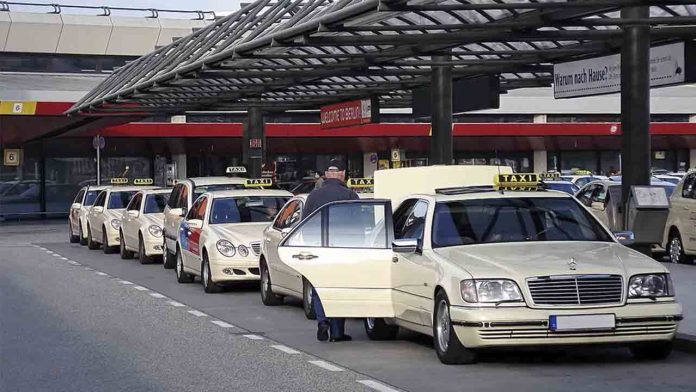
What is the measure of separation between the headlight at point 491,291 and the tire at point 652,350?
125 centimetres

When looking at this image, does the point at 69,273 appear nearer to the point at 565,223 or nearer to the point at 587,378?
the point at 565,223

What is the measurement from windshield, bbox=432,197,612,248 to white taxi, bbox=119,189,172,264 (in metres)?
15.2

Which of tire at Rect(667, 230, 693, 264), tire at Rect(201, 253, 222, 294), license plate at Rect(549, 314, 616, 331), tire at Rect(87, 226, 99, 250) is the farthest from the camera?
tire at Rect(87, 226, 99, 250)

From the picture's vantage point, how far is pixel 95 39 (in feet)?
208

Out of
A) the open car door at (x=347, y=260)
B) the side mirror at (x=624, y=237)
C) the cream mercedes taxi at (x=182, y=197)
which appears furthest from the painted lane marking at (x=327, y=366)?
the cream mercedes taxi at (x=182, y=197)

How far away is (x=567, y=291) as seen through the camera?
1127 centimetres

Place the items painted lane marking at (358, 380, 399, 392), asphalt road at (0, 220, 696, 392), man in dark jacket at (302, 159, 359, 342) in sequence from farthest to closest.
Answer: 1. man in dark jacket at (302, 159, 359, 342)
2. asphalt road at (0, 220, 696, 392)
3. painted lane marking at (358, 380, 399, 392)

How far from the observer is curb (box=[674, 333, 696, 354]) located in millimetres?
12484

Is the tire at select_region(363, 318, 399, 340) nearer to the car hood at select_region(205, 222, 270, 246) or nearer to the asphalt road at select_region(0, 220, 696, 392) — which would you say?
the asphalt road at select_region(0, 220, 696, 392)

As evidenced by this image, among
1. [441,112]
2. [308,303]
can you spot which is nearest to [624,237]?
[308,303]

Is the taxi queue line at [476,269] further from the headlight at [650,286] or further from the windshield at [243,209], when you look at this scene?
the windshield at [243,209]

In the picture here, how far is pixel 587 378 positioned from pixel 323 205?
4.58 meters

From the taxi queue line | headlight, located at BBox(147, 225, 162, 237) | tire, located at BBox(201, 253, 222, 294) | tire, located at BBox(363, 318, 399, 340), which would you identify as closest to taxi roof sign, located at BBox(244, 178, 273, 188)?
headlight, located at BBox(147, 225, 162, 237)

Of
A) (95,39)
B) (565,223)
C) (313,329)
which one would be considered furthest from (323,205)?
(95,39)
